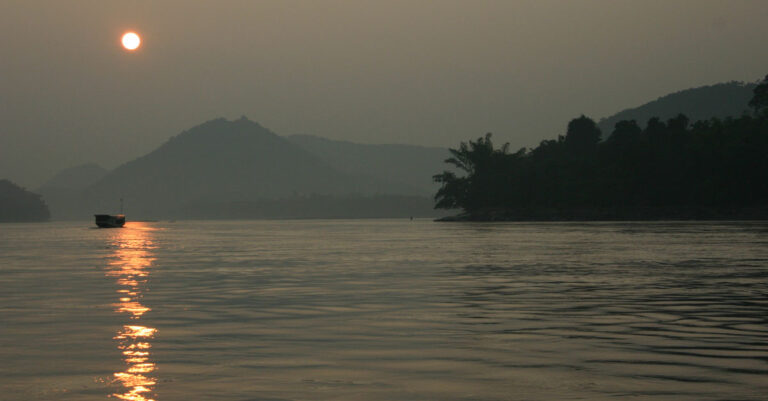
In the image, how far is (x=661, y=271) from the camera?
43594 mm

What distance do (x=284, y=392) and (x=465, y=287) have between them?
2154cm

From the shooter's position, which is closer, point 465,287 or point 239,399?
point 239,399

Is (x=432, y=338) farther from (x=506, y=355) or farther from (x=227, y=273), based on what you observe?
(x=227, y=273)

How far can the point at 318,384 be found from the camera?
14.7 m

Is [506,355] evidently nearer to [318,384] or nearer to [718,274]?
[318,384]

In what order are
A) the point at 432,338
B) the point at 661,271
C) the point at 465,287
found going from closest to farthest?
the point at 432,338, the point at 465,287, the point at 661,271

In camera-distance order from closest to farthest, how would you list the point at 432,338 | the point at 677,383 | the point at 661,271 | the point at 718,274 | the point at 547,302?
the point at 677,383 < the point at 432,338 < the point at 547,302 < the point at 718,274 < the point at 661,271

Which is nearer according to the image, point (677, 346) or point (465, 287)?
point (677, 346)

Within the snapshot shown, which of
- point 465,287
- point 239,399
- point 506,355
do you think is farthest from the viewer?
point 465,287

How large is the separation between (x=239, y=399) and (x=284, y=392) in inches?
31.1

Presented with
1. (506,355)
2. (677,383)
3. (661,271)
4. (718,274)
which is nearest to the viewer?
(677,383)

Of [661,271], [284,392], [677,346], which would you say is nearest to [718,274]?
[661,271]

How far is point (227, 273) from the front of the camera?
45.2m

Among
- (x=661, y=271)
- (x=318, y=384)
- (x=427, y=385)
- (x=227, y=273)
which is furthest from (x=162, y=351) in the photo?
(x=661, y=271)
